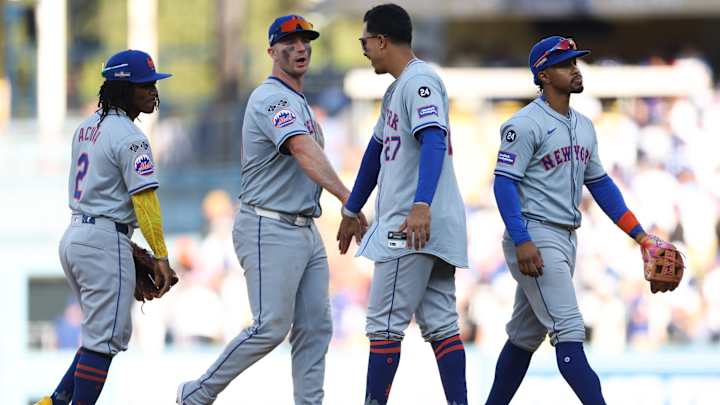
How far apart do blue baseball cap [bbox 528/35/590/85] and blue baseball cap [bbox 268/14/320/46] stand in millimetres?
1146

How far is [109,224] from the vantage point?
675cm

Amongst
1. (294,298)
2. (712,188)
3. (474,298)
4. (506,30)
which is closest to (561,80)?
(294,298)

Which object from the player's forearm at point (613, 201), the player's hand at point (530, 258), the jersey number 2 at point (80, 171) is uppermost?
the jersey number 2 at point (80, 171)

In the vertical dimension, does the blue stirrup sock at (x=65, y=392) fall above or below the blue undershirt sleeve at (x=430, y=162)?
below

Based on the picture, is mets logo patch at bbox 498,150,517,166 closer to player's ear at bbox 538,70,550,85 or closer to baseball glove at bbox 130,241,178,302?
player's ear at bbox 538,70,550,85

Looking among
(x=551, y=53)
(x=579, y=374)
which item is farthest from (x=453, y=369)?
(x=551, y=53)

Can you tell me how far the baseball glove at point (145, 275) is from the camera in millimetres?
6961

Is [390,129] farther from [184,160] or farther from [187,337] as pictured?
[184,160]

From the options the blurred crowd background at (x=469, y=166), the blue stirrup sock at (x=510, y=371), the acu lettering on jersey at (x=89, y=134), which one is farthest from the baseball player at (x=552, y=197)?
the blurred crowd background at (x=469, y=166)

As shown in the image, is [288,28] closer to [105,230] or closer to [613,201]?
[105,230]

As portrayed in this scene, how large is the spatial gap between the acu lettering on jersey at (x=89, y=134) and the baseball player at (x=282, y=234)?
77 centimetres

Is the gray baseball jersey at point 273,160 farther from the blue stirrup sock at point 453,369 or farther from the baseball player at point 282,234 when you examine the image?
the blue stirrup sock at point 453,369

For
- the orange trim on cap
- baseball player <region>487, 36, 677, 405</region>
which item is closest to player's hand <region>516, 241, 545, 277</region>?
baseball player <region>487, 36, 677, 405</region>

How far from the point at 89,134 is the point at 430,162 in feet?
5.98
